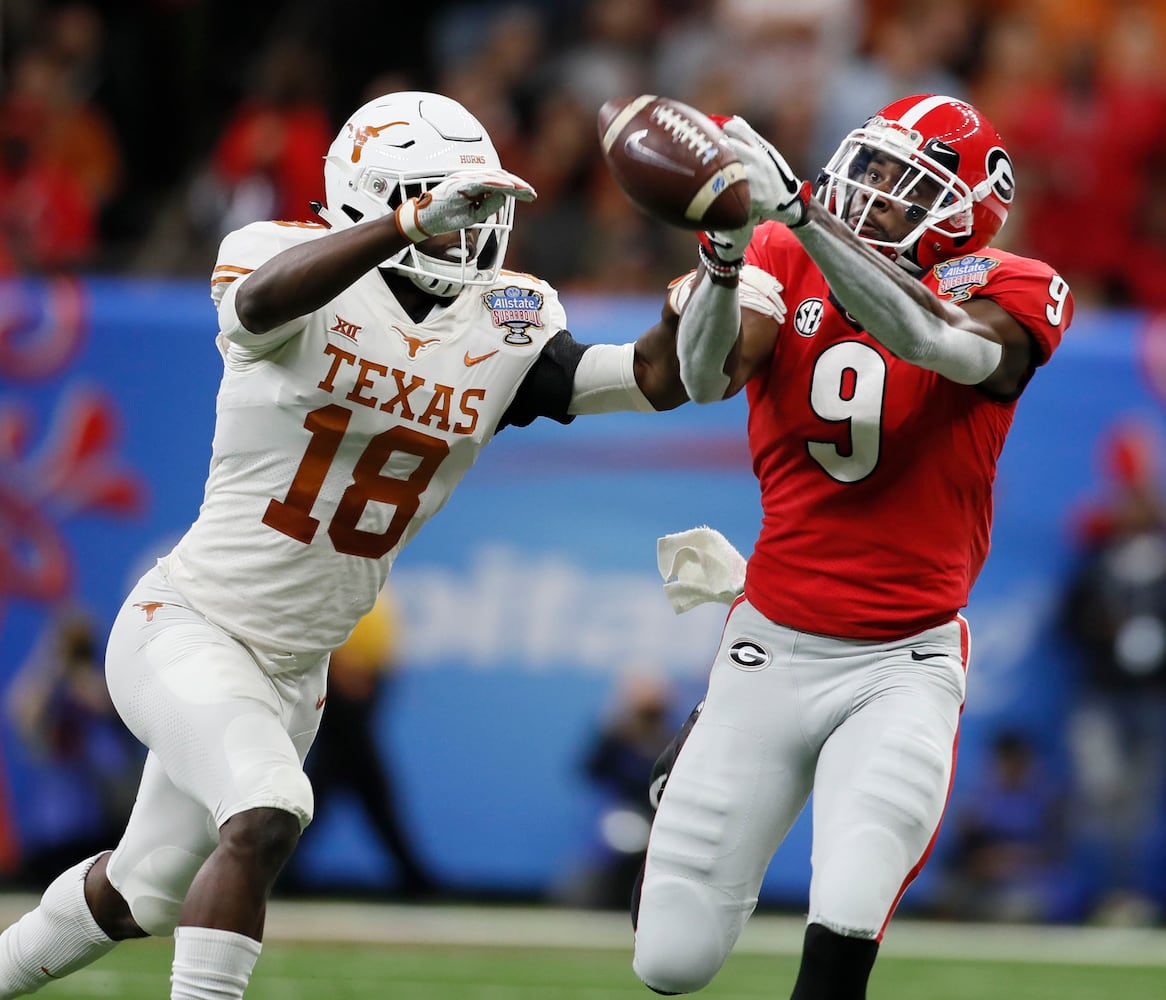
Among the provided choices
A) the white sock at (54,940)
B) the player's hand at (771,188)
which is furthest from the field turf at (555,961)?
the player's hand at (771,188)

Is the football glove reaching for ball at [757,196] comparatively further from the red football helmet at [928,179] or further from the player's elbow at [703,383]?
the red football helmet at [928,179]

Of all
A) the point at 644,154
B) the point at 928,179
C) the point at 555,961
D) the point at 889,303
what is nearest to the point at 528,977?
the point at 555,961

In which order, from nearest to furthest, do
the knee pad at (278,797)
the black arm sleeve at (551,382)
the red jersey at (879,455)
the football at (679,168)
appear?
the football at (679,168), the knee pad at (278,797), the red jersey at (879,455), the black arm sleeve at (551,382)

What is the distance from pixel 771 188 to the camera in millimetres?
3492

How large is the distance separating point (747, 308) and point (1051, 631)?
13.8 feet

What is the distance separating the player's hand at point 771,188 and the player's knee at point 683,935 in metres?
1.38

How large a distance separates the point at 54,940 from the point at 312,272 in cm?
159

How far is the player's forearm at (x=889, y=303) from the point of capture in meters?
3.55

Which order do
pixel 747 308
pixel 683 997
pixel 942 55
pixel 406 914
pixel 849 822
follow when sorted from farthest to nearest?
1. pixel 942 55
2. pixel 406 914
3. pixel 683 997
4. pixel 747 308
5. pixel 849 822

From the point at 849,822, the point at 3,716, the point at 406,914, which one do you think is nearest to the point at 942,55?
the point at 406,914

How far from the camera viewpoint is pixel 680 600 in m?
4.45

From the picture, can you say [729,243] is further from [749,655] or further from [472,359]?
[749,655]

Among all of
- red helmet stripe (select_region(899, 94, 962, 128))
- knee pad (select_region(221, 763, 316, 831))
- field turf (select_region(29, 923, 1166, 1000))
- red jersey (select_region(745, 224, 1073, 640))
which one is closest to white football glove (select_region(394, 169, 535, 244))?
red jersey (select_region(745, 224, 1073, 640))

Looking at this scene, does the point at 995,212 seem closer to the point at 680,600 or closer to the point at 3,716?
the point at 680,600
